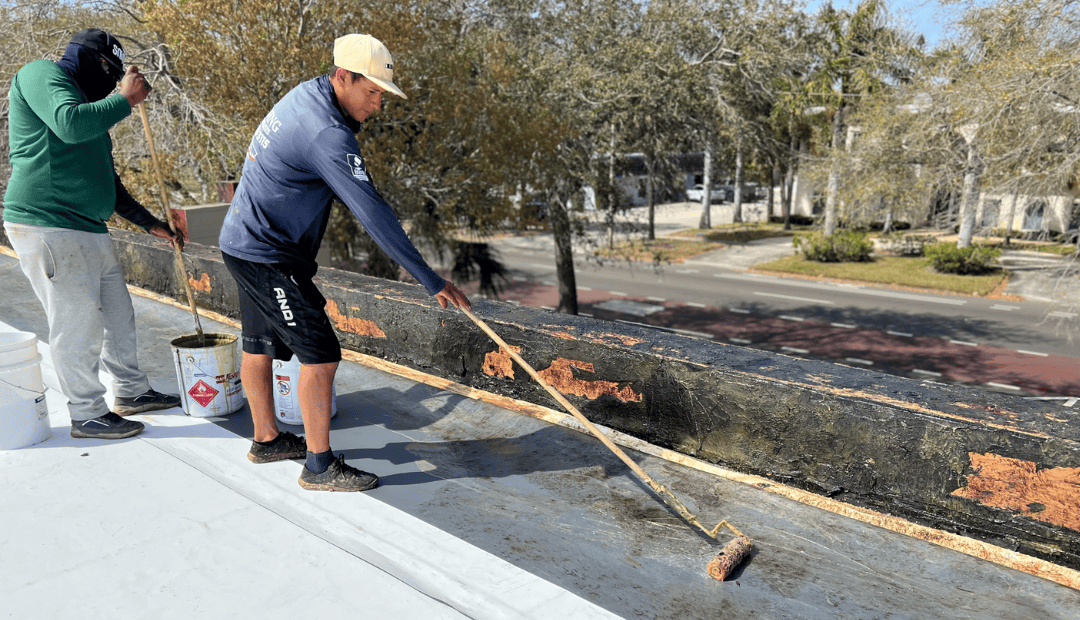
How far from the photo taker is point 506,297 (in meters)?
20.2

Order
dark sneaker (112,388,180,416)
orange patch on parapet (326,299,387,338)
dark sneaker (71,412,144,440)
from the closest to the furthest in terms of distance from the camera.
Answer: dark sneaker (71,412,144,440)
dark sneaker (112,388,180,416)
orange patch on parapet (326,299,387,338)

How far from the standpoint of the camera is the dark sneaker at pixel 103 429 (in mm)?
3146

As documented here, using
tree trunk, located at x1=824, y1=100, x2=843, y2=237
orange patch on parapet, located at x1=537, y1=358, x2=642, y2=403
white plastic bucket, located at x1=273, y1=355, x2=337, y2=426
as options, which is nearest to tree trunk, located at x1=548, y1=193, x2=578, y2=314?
tree trunk, located at x1=824, y1=100, x2=843, y2=237

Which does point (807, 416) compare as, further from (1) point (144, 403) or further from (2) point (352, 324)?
(1) point (144, 403)

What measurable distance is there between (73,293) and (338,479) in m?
1.48

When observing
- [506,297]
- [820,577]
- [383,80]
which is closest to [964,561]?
[820,577]

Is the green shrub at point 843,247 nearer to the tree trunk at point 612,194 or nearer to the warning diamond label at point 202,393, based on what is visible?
the tree trunk at point 612,194

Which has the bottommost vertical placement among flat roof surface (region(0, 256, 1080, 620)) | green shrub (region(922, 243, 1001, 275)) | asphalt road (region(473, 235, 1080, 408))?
asphalt road (region(473, 235, 1080, 408))

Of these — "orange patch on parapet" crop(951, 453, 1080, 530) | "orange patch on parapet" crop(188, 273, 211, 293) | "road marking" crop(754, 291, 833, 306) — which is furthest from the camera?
"road marking" crop(754, 291, 833, 306)

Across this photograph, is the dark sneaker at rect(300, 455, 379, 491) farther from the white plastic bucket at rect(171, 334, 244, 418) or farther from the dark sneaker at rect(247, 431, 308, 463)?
the white plastic bucket at rect(171, 334, 244, 418)

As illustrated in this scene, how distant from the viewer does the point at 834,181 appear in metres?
20.2

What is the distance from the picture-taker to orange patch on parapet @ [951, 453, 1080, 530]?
2242 millimetres

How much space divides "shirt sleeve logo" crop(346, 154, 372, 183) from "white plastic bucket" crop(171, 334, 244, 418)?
136 centimetres

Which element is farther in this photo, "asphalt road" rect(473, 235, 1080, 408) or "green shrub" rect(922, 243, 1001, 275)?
"green shrub" rect(922, 243, 1001, 275)
